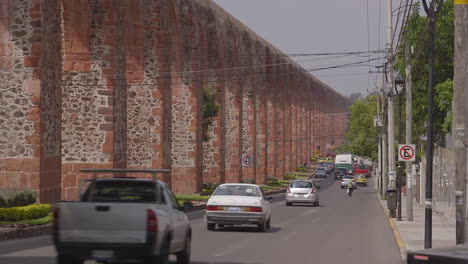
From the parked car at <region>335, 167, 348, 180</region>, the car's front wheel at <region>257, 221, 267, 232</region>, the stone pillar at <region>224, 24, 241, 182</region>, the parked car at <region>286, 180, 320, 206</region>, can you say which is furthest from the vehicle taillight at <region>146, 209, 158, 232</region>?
→ the parked car at <region>335, 167, 348, 180</region>

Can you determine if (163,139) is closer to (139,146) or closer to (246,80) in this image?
(139,146)

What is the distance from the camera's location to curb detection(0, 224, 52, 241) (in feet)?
80.1

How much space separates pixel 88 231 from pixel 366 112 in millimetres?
106736

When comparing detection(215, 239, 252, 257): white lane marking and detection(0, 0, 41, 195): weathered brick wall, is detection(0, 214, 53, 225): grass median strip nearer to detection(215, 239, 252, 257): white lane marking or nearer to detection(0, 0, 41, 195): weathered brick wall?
detection(0, 0, 41, 195): weathered brick wall

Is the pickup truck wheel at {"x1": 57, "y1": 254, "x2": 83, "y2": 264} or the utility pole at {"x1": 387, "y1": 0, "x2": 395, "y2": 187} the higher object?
the utility pole at {"x1": 387, "y1": 0, "x2": 395, "y2": 187}

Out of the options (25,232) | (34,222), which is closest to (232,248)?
(25,232)

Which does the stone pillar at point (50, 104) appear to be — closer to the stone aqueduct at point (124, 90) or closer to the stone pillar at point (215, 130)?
the stone aqueduct at point (124, 90)

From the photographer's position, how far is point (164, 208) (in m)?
15.8

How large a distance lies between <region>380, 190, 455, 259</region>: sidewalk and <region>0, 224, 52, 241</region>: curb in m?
9.61

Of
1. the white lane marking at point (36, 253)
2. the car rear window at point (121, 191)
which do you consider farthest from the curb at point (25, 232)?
the car rear window at point (121, 191)

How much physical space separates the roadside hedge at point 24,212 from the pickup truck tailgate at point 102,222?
12.0m

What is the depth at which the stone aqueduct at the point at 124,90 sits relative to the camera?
33688 mm

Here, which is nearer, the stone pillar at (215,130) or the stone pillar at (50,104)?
the stone pillar at (50,104)

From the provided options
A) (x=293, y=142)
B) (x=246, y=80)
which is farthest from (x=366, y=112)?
(x=246, y=80)
